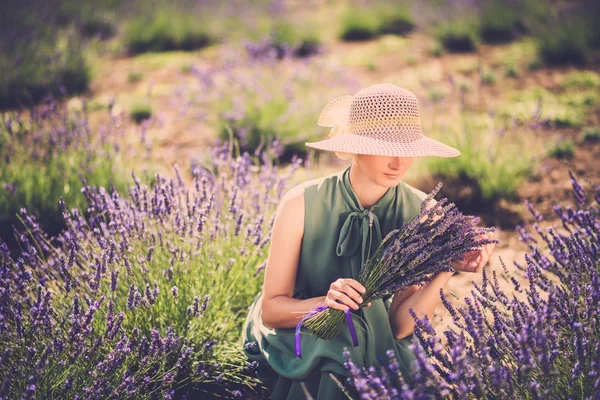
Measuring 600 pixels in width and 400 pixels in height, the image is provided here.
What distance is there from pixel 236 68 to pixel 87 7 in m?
5.19

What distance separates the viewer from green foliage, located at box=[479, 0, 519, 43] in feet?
24.5

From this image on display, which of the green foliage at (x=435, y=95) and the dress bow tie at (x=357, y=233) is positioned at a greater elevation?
the dress bow tie at (x=357, y=233)

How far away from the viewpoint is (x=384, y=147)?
173 cm

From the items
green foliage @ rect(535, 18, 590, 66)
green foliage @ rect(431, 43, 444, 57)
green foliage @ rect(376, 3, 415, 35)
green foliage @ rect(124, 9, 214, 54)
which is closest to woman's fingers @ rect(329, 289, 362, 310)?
green foliage @ rect(535, 18, 590, 66)

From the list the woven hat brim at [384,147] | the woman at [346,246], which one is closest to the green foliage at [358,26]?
the woman at [346,246]

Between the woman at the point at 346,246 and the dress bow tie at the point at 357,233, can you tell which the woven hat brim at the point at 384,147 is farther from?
the dress bow tie at the point at 357,233

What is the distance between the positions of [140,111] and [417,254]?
436cm

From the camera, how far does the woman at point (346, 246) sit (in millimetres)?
1834

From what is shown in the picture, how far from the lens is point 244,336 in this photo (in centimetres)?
226

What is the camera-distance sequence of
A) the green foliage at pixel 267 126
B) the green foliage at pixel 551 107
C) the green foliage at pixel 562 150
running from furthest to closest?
the green foliage at pixel 551 107 → the green foliage at pixel 267 126 → the green foliage at pixel 562 150

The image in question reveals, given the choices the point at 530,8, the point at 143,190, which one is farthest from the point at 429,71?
the point at 143,190

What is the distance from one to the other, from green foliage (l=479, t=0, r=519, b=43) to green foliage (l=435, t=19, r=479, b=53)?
0.68 ft

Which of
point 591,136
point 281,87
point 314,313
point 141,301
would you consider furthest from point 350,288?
point 591,136

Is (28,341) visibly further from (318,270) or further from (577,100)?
(577,100)
